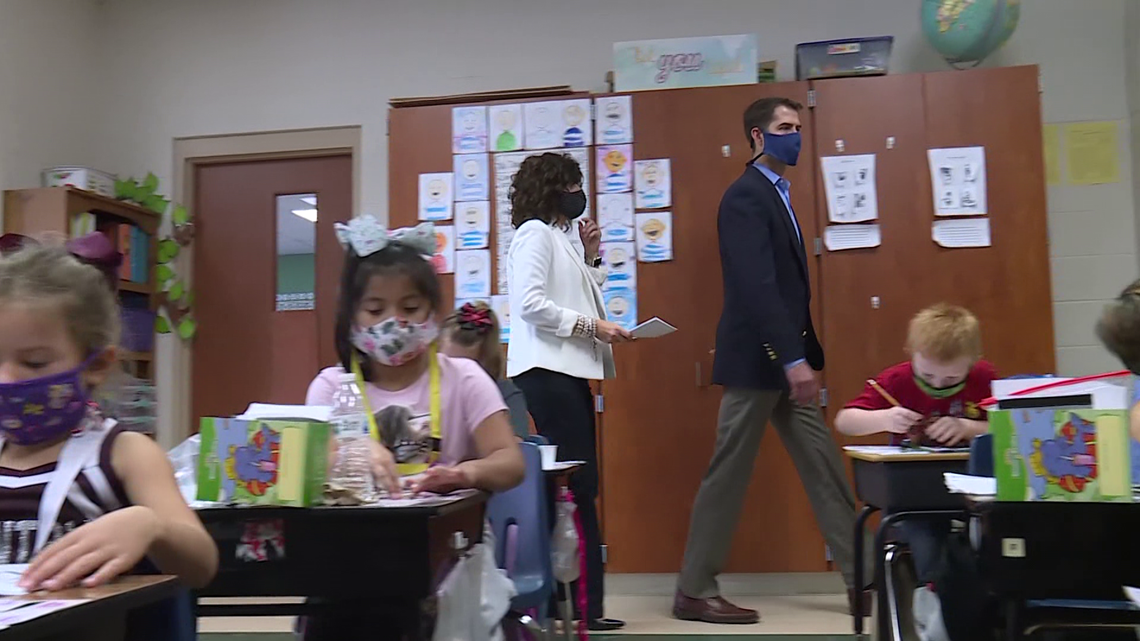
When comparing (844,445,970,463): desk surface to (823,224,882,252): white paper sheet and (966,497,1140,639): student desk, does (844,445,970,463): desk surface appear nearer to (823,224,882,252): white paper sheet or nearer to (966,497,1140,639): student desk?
(966,497,1140,639): student desk

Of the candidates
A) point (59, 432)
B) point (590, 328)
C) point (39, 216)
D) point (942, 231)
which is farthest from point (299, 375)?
point (59, 432)

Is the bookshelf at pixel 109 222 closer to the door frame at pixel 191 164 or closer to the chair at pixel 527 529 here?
the door frame at pixel 191 164

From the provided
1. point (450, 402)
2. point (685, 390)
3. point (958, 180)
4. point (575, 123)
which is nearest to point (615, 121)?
point (575, 123)

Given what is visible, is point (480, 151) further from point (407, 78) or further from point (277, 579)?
point (277, 579)

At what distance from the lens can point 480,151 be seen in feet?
12.6

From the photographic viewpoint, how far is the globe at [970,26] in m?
3.69

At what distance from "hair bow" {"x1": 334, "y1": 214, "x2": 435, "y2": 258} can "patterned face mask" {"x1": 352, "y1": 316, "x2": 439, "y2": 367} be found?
0.14 m

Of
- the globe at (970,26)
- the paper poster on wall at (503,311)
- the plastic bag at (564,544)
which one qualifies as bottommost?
the plastic bag at (564,544)

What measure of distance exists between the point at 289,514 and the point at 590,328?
1682 mm

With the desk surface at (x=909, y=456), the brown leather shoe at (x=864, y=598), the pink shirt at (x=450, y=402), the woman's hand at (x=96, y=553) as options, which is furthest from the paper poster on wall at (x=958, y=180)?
the woman's hand at (x=96, y=553)

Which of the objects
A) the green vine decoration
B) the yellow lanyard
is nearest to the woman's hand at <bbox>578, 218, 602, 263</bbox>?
the yellow lanyard

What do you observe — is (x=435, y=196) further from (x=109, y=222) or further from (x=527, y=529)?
(x=527, y=529)

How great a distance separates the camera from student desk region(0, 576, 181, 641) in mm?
640

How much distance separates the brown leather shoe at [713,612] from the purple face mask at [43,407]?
237 cm
